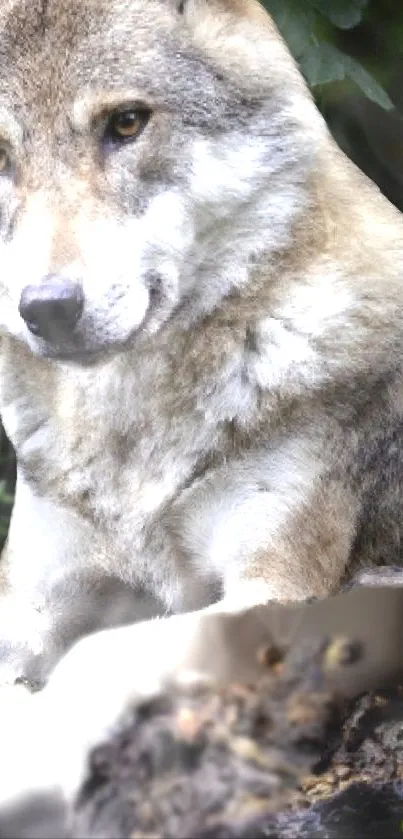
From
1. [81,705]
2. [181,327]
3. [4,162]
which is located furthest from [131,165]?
[81,705]

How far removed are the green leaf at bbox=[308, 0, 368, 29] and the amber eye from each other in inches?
56.1

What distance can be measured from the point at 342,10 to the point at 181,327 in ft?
4.57

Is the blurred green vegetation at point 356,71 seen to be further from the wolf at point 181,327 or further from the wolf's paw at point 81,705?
the wolf's paw at point 81,705

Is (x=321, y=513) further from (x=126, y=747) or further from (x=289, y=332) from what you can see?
(x=126, y=747)

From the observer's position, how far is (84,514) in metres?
3.02

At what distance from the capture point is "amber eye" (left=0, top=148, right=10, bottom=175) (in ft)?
8.86

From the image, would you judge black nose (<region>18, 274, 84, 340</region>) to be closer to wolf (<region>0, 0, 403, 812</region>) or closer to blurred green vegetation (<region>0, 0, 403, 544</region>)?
wolf (<region>0, 0, 403, 812</region>)

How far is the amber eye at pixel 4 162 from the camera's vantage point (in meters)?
2.70

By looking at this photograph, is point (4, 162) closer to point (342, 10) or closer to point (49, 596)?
point (49, 596)

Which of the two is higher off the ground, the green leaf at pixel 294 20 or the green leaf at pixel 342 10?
the green leaf at pixel 294 20

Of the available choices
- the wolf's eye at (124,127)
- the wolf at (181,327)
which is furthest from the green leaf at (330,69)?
the wolf's eye at (124,127)

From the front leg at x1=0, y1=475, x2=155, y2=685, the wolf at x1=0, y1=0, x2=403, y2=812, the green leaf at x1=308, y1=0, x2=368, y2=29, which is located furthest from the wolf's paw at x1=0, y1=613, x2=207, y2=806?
the green leaf at x1=308, y1=0, x2=368, y2=29

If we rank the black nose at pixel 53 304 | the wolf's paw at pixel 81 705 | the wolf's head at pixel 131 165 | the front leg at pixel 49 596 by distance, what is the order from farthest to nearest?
the front leg at pixel 49 596
the wolf's head at pixel 131 165
the black nose at pixel 53 304
the wolf's paw at pixel 81 705

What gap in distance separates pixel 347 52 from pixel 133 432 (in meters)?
1.69
